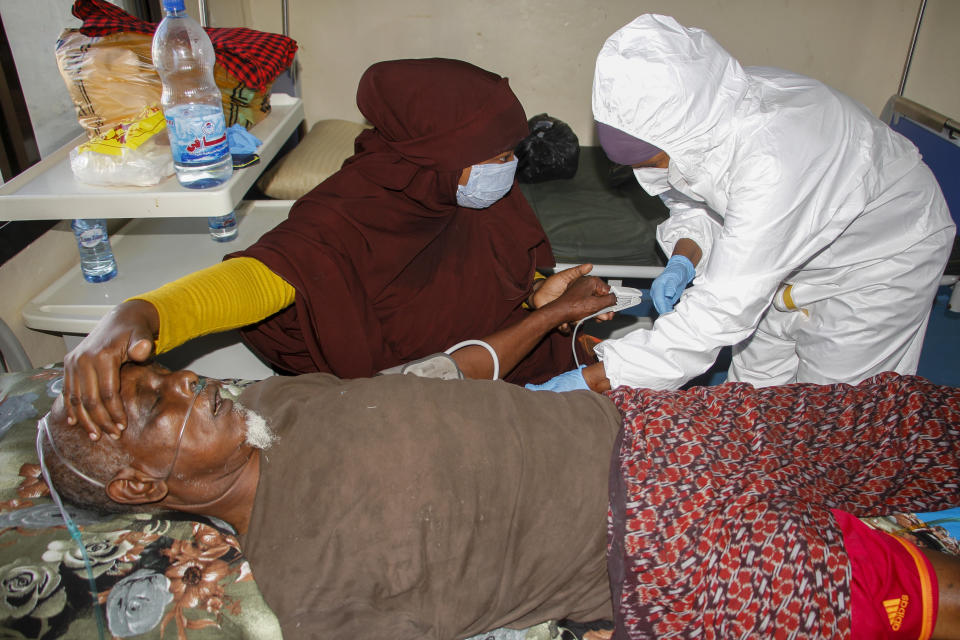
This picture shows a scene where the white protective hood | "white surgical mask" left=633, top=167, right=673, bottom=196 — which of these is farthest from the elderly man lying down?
"white surgical mask" left=633, top=167, right=673, bottom=196

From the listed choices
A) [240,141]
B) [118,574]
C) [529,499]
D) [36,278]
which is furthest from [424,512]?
[36,278]

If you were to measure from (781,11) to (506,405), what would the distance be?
335cm

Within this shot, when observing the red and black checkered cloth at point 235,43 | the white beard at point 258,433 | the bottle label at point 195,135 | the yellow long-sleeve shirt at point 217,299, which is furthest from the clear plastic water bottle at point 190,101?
the white beard at point 258,433

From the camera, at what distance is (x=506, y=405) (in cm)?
132

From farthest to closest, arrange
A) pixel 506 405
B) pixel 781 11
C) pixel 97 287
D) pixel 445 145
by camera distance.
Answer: pixel 781 11 < pixel 97 287 < pixel 445 145 < pixel 506 405

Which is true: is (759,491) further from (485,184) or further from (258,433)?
(485,184)

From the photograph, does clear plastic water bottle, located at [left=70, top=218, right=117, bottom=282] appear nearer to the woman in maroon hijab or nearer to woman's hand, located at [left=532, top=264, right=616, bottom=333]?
the woman in maroon hijab

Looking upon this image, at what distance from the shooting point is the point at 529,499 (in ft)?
4.03

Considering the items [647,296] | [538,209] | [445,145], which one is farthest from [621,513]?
[647,296]

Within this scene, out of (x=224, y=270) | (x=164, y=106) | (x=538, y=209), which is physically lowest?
(x=538, y=209)

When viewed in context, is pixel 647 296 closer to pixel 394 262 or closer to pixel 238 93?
pixel 394 262

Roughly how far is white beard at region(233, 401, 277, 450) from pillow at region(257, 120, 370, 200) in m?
1.67

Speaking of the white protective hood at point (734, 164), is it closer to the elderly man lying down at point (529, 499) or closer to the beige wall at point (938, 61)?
the elderly man lying down at point (529, 499)

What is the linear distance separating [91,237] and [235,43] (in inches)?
33.4
